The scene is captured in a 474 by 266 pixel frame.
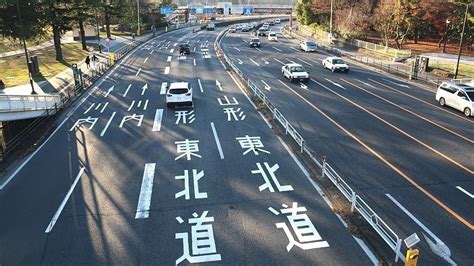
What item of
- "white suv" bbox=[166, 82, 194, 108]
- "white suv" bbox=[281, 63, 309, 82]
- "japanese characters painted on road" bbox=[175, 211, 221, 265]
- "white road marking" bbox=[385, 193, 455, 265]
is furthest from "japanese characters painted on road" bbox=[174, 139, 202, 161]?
"white suv" bbox=[281, 63, 309, 82]

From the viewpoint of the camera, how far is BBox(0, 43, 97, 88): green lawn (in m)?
36.5

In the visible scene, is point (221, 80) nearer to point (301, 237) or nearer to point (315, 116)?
point (315, 116)

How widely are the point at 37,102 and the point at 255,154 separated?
47.2 ft

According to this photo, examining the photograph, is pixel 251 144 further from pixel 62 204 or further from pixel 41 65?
pixel 41 65

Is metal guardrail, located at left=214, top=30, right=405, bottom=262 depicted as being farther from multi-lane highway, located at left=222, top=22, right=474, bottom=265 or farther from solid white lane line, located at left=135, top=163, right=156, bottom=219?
solid white lane line, located at left=135, top=163, right=156, bottom=219

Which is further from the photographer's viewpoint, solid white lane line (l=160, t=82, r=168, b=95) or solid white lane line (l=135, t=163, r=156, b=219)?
solid white lane line (l=160, t=82, r=168, b=95)

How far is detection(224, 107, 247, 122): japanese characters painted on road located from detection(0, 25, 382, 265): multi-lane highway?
70mm

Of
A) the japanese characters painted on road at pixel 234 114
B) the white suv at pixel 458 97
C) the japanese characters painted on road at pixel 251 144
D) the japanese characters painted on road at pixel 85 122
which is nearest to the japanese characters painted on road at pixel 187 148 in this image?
the japanese characters painted on road at pixel 251 144

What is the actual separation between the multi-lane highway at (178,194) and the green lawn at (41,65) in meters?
15.2

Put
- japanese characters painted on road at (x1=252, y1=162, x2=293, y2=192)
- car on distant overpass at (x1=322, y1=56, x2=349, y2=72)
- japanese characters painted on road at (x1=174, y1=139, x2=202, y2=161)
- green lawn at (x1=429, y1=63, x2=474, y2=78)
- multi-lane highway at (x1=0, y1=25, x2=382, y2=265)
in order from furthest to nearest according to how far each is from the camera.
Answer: car on distant overpass at (x1=322, y1=56, x2=349, y2=72), green lawn at (x1=429, y1=63, x2=474, y2=78), japanese characters painted on road at (x1=174, y1=139, x2=202, y2=161), japanese characters painted on road at (x1=252, y1=162, x2=293, y2=192), multi-lane highway at (x1=0, y1=25, x2=382, y2=265)

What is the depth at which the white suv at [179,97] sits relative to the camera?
83.6 ft

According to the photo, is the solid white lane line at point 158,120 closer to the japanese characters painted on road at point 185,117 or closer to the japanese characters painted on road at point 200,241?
the japanese characters painted on road at point 185,117

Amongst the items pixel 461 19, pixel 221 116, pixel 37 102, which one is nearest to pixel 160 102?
pixel 221 116

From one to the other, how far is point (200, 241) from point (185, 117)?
540 inches
